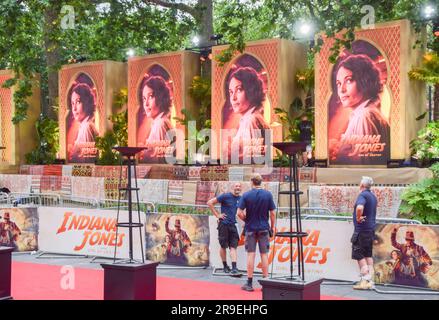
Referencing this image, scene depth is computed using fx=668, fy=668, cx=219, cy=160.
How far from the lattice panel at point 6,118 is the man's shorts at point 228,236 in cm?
2138

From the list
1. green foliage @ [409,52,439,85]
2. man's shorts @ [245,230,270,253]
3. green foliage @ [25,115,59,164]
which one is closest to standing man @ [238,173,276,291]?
man's shorts @ [245,230,270,253]

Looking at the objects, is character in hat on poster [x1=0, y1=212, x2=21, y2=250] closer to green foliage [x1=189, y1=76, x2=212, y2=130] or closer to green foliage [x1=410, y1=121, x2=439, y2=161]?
green foliage [x1=410, y1=121, x2=439, y2=161]

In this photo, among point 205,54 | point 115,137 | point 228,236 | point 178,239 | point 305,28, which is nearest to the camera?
point 228,236

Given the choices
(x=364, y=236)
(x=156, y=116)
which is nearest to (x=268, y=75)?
(x=156, y=116)

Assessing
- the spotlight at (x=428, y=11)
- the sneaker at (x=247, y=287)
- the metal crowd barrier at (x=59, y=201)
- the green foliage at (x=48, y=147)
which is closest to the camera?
the sneaker at (x=247, y=287)

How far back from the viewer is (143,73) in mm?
26750

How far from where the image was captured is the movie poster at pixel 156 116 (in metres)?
25.7

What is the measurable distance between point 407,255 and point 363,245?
0.75 m

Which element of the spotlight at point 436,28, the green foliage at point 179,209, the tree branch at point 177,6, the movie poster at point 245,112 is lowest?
the green foliage at point 179,209

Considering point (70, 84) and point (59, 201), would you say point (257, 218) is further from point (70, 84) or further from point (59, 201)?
point (70, 84)

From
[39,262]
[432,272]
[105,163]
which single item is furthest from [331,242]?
[105,163]

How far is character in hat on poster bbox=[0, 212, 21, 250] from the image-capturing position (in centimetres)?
1571

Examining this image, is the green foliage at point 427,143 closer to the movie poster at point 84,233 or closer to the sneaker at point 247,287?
the sneaker at point 247,287

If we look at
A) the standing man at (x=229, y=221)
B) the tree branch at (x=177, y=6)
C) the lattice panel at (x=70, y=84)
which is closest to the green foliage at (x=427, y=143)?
the standing man at (x=229, y=221)
